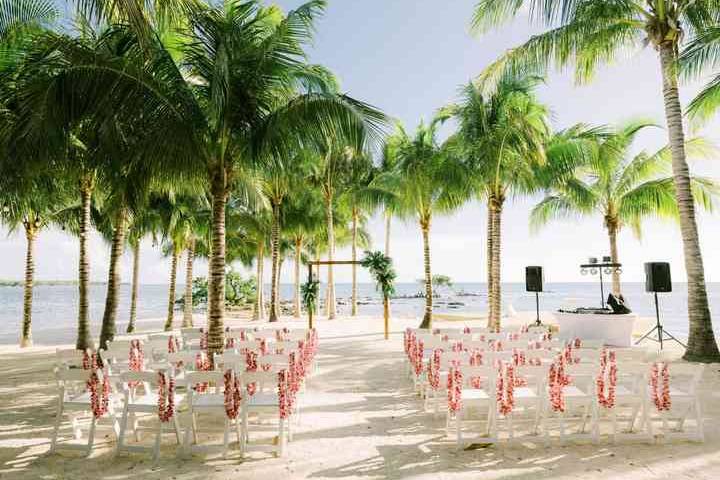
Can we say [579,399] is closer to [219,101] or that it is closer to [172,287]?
[219,101]

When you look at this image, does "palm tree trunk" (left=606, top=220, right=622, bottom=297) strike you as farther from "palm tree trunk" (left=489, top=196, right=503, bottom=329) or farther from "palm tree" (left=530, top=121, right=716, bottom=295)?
"palm tree trunk" (left=489, top=196, right=503, bottom=329)

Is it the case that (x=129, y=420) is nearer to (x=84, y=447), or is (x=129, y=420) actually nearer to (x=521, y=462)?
(x=84, y=447)

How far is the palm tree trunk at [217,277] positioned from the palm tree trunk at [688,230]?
9216mm

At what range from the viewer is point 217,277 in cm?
739

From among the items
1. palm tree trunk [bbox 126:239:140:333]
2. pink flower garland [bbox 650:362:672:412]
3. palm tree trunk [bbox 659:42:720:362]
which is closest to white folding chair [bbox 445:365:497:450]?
pink flower garland [bbox 650:362:672:412]

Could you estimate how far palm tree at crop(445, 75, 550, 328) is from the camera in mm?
12664

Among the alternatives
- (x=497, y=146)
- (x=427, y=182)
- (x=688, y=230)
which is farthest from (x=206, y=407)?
(x=427, y=182)

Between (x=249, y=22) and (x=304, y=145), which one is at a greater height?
(x=249, y=22)

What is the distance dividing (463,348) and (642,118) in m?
11.1

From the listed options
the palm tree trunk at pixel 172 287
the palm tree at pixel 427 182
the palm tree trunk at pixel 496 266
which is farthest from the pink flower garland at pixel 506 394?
the palm tree trunk at pixel 172 287

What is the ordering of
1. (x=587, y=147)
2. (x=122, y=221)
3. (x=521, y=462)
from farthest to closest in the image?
(x=587, y=147) → (x=122, y=221) → (x=521, y=462)

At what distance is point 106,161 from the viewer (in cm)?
790

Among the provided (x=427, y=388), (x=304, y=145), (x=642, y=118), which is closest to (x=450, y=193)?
(x=642, y=118)

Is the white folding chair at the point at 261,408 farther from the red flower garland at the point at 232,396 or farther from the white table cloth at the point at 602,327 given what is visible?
the white table cloth at the point at 602,327
